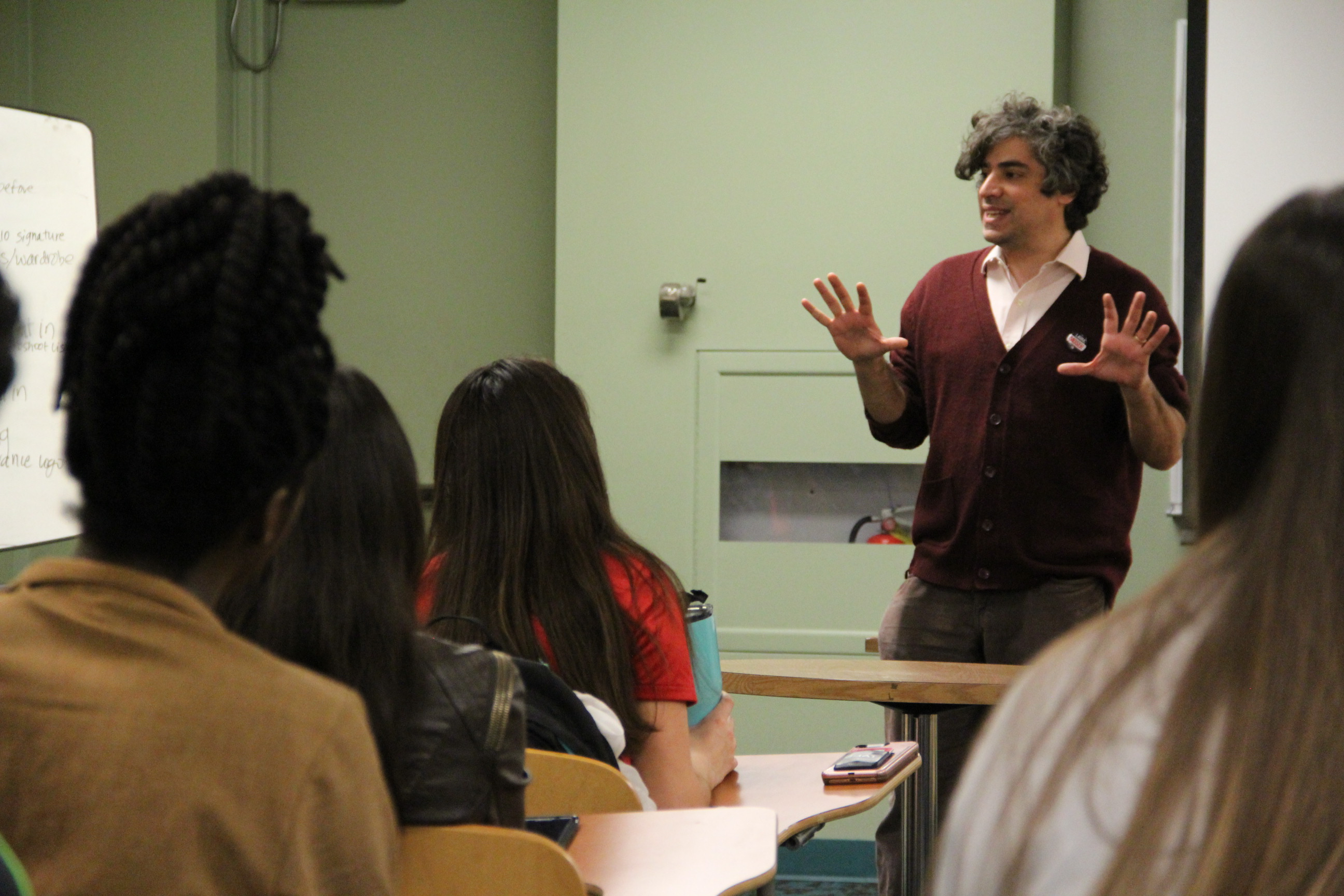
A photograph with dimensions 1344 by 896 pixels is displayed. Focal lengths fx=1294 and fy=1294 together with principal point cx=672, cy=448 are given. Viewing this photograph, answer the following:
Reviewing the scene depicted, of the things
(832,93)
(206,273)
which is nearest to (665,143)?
(832,93)

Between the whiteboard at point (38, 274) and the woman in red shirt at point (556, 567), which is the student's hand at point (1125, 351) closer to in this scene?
the woman in red shirt at point (556, 567)

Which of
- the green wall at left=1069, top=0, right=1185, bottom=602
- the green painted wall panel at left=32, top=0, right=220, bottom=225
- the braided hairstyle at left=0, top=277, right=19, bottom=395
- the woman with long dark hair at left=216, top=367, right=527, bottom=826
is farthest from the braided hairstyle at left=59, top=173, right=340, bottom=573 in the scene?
the green painted wall panel at left=32, top=0, right=220, bottom=225

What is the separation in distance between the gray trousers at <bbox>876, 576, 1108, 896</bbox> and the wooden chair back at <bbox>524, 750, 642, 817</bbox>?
1311mm

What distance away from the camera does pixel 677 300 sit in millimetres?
3773

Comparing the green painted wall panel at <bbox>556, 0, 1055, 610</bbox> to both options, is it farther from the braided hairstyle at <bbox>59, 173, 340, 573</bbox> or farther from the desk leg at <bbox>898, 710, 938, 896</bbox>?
the braided hairstyle at <bbox>59, 173, 340, 573</bbox>

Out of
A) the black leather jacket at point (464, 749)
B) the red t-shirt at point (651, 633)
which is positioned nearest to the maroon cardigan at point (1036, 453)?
the red t-shirt at point (651, 633)

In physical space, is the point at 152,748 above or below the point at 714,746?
above

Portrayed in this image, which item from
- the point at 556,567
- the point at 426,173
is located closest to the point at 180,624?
the point at 556,567

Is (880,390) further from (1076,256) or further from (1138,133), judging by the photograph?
(1138,133)

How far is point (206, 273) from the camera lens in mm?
794

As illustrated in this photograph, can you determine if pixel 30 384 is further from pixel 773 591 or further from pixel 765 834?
pixel 773 591

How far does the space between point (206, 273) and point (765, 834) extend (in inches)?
37.2

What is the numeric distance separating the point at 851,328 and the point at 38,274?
160cm

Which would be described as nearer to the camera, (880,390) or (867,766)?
(867,766)
